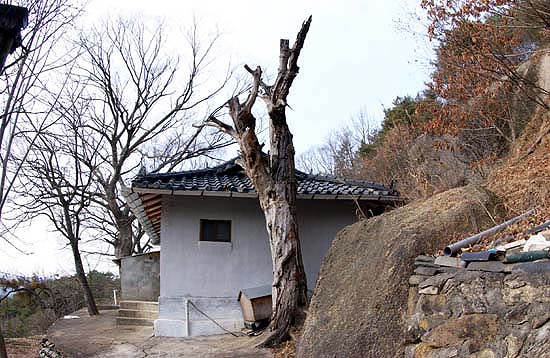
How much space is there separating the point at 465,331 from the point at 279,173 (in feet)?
17.5

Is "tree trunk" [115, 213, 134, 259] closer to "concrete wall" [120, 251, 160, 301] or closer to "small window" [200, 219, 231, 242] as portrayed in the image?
"concrete wall" [120, 251, 160, 301]

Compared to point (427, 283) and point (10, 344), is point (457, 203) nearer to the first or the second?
point (427, 283)

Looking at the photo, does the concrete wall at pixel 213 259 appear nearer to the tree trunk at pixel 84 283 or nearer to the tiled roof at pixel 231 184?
the tiled roof at pixel 231 184

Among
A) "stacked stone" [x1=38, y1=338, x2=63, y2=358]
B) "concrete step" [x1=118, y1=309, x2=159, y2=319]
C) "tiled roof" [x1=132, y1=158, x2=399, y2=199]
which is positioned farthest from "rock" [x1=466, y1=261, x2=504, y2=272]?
"concrete step" [x1=118, y1=309, x2=159, y2=319]

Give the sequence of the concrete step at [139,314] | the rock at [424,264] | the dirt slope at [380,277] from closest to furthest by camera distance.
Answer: the rock at [424,264], the dirt slope at [380,277], the concrete step at [139,314]

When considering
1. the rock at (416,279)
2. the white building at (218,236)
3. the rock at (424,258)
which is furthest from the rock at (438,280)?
the white building at (218,236)

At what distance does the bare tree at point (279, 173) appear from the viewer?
8477 mm

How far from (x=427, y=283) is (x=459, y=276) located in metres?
0.35

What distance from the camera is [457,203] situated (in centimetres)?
569

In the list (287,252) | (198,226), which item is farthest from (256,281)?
(287,252)

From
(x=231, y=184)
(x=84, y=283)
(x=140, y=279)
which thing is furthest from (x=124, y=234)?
(x=231, y=184)

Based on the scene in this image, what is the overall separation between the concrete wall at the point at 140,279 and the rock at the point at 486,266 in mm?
12742

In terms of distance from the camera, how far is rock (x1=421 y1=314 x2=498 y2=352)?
3.83 m

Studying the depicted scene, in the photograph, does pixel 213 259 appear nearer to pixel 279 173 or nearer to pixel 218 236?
pixel 218 236
